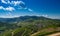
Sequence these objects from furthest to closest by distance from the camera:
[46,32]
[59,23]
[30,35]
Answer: [59,23] → [46,32] → [30,35]

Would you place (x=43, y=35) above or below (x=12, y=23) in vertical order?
below

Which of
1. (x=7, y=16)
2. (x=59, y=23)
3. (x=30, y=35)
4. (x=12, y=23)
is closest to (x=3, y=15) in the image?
(x=7, y=16)

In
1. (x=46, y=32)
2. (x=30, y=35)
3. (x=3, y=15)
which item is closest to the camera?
(x=30, y=35)

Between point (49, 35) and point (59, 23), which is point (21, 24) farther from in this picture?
point (49, 35)

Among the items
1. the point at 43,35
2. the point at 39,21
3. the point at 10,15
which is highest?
the point at 10,15

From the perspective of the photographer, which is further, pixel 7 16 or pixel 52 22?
pixel 52 22

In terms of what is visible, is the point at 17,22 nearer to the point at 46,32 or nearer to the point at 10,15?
the point at 10,15

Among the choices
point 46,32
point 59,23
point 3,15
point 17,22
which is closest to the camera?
point 46,32

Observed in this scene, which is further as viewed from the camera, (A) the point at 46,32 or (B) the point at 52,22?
(B) the point at 52,22

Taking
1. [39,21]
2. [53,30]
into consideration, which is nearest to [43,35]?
[53,30]
